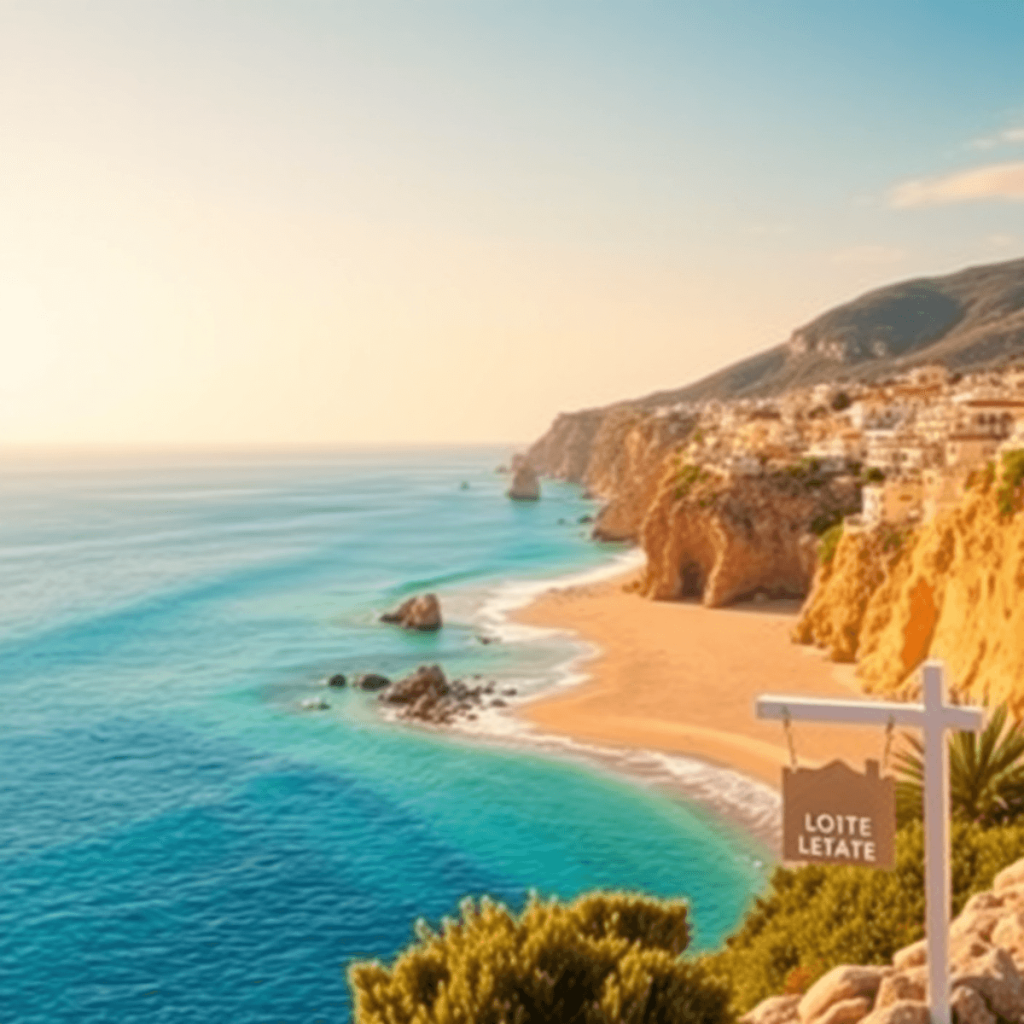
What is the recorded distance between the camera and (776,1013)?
14.1m

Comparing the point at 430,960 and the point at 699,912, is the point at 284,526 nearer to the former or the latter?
the point at 699,912

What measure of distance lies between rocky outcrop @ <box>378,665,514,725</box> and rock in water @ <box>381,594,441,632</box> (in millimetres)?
19204

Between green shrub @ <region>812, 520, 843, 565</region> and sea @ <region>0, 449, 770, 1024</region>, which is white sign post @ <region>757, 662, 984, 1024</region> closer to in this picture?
sea @ <region>0, 449, 770, 1024</region>

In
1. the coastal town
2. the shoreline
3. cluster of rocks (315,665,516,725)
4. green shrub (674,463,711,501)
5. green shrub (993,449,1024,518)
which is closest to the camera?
the shoreline

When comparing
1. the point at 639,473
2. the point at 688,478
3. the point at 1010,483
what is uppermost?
the point at 1010,483

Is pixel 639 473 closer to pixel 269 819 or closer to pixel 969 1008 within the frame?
pixel 269 819

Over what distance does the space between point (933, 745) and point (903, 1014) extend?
2.80 metres

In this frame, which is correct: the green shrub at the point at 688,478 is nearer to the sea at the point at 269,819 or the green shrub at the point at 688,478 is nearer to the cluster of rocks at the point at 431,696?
the sea at the point at 269,819

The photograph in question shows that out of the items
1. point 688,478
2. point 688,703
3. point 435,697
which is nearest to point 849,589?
point 688,703

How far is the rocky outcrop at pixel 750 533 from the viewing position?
88.4 m

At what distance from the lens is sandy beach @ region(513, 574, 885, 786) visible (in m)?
50.0

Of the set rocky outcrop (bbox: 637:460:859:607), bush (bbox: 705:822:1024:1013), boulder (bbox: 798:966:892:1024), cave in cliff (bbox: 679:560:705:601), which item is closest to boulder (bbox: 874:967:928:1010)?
boulder (bbox: 798:966:892:1024)

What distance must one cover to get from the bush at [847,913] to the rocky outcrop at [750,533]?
69.3m

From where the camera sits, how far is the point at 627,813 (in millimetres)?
→ 43281
